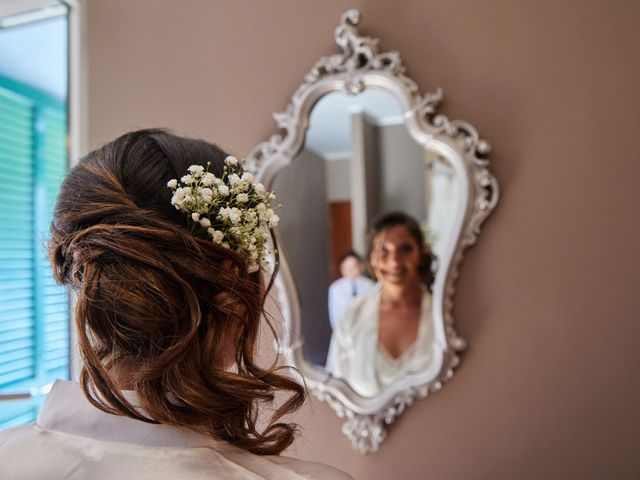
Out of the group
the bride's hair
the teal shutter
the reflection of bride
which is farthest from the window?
the bride's hair

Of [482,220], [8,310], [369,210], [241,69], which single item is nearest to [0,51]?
[8,310]

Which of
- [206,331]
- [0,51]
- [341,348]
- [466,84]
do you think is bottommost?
[341,348]

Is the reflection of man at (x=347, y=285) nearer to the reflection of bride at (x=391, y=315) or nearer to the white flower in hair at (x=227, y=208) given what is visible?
the reflection of bride at (x=391, y=315)

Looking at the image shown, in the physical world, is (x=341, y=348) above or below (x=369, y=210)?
below

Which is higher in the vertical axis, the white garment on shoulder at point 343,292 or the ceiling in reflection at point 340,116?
the ceiling in reflection at point 340,116

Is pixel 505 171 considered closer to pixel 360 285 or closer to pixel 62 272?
pixel 360 285

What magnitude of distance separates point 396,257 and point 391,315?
13 centimetres

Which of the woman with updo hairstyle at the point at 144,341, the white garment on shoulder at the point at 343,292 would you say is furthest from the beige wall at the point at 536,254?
the woman with updo hairstyle at the point at 144,341

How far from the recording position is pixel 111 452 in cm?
65

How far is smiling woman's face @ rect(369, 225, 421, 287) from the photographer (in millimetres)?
1261

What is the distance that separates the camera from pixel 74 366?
5.16 ft

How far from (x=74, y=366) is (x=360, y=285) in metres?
0.83

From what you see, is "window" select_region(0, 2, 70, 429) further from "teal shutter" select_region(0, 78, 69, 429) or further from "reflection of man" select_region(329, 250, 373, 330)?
"reflection of man" select_region(329, 250, 373, 330)

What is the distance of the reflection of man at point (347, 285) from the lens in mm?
1300
